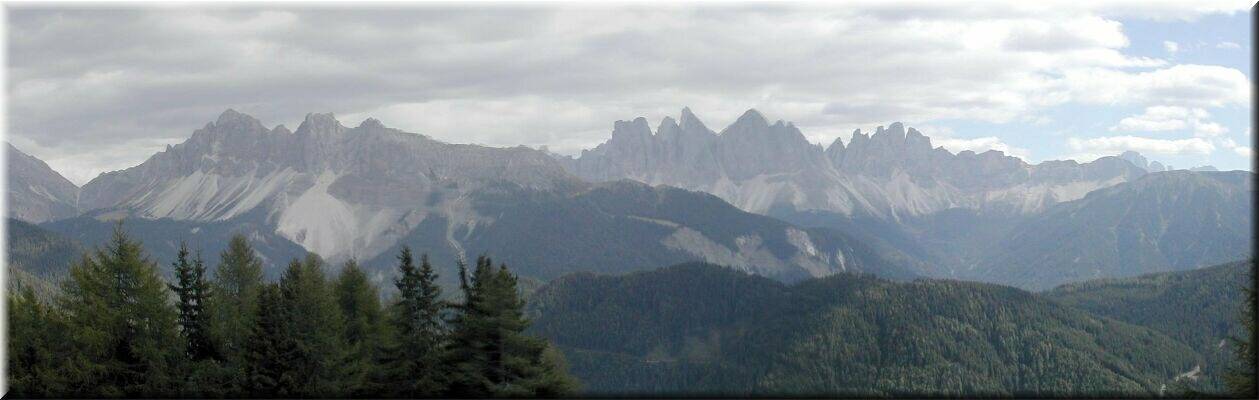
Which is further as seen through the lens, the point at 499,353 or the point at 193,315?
the point at 193,315

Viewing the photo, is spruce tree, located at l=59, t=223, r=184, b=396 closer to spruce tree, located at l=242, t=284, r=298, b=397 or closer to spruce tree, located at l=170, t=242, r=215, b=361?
spruce tree, located at l=170, t=242, r=215, b=361

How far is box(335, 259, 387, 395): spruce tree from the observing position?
128ft

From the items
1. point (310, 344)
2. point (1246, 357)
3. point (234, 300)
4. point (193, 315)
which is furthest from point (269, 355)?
point (1246, 357)

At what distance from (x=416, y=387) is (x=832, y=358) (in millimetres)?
162890

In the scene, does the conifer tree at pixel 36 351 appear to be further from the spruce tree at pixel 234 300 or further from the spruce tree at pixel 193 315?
the spruce tree at pixel 234 300

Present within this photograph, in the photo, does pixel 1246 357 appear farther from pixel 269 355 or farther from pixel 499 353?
pixel 269 355

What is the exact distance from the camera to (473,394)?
32281 mm

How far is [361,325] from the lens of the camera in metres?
45.4

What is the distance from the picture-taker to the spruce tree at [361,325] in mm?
38969

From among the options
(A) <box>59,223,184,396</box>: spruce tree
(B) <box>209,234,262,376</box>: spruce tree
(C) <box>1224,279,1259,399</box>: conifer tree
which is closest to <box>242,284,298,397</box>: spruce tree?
(B) <box>209,234,262,376</box>: spruce tree

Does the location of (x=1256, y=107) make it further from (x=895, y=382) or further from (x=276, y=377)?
(x=895, y=382)

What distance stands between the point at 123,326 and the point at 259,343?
182 inches

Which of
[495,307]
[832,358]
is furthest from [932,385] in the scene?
[495,307]

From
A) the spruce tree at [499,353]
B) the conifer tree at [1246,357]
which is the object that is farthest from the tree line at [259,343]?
the conifer tree at [1246,357]
